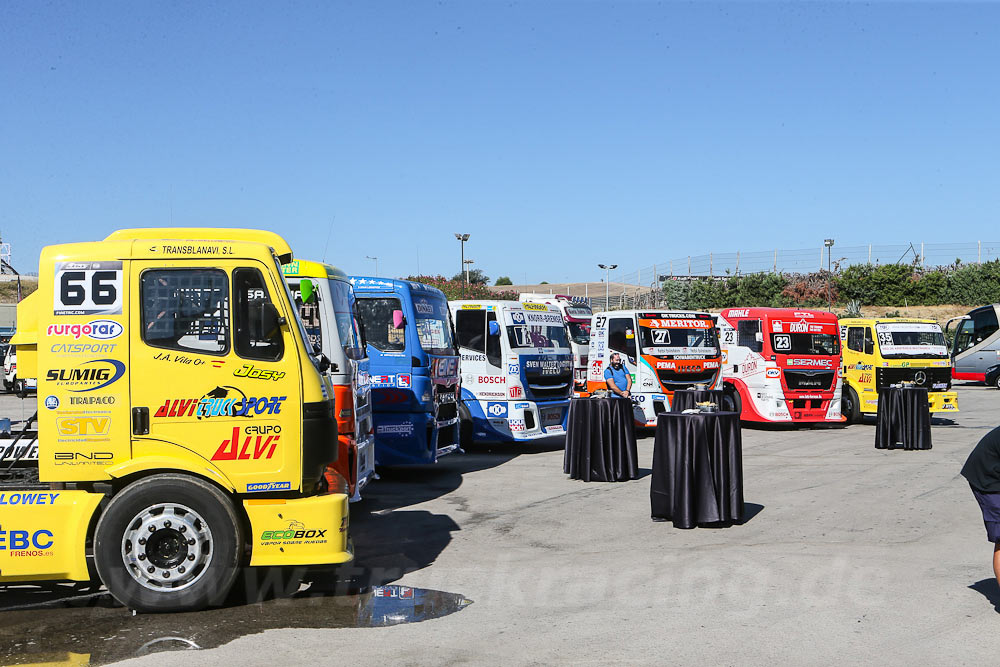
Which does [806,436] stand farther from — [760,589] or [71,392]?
[71,392]

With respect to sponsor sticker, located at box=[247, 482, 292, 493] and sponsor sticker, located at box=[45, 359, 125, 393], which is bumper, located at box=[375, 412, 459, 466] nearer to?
sponsor sticker, located at box=[247, 482, 292, 493]

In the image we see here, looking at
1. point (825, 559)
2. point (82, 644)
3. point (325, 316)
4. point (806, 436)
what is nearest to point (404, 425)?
point (325, 316)

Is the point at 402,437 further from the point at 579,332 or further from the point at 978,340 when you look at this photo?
the point at 978,340

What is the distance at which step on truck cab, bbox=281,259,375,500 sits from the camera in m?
9.28

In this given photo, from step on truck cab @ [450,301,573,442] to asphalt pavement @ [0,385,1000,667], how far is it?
4231 millimetres

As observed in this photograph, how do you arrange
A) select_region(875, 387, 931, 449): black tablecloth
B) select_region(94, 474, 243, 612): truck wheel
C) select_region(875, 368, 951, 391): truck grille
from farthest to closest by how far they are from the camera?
1. select_region(875, 368, 951, 391): truck grille
2. select_region(875, 387, 931, 449): black tablecloth
3. select_region(94, 474, 243, 612): truck wheel

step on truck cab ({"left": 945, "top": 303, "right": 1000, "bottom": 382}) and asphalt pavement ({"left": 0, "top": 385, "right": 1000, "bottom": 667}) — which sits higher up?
step on truck cab ({"left": 945, "top": 303, "right": 1000, "bottom": 382})

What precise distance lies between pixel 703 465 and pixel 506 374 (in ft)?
23.4

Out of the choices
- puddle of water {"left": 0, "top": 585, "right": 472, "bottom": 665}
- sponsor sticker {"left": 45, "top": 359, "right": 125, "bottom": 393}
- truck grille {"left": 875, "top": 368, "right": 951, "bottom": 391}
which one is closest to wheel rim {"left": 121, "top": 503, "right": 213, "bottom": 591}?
puddle of water {"left": 0, "top": 585, "right": 472, "bottom": 665}

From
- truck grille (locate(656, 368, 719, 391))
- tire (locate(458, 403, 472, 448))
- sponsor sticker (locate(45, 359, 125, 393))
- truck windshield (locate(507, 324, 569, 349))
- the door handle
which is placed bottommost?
tire (locate(458, 403, 472, 448))

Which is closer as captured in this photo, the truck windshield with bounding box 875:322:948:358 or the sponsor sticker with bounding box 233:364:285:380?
the sponsor sticker with bounding box 233:364:285:380

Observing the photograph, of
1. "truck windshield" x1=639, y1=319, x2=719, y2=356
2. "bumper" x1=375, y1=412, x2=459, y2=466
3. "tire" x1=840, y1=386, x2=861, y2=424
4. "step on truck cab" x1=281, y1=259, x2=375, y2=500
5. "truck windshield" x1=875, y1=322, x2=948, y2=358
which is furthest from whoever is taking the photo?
"tire" x1=840, y1=386, x2=861, y2=424

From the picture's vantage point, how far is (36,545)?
6754 mm

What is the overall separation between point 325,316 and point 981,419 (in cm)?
1922
